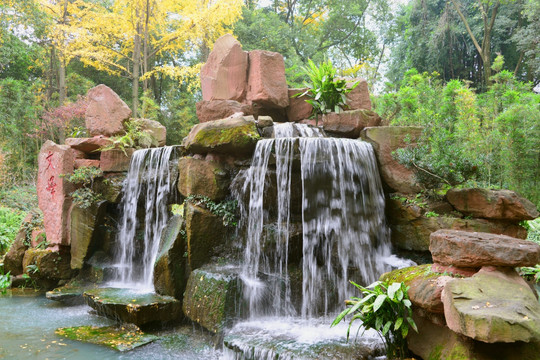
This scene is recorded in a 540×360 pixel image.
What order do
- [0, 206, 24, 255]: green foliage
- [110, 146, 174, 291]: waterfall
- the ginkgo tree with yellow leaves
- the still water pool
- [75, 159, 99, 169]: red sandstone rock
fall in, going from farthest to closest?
the ginkgo tree with yellow leaves, [0, 206, 24, 255]: green foliage, [75, 159, 99, 169]: red sandstone rock, [110, 146, 174, 291]: waterfall, the still water pool

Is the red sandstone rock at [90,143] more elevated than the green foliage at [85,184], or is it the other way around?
the red sandstone rock at [90,143]

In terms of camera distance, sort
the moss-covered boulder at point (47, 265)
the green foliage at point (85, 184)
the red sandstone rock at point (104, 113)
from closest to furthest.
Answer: the moss-covered boulder at point (47, 265), the green foliage at point (85, 184), the red sandstone rock at point (104, 113)

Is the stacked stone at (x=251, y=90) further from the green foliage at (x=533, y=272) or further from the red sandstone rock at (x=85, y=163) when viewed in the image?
the green foliage at (x=533, y=272)

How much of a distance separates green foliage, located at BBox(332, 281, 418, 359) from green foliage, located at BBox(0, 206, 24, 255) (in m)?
8.90

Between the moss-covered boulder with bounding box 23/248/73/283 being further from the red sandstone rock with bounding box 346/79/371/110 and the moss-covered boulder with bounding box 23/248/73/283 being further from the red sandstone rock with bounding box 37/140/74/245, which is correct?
the red sandstone rock with bounding box 346/79/371/110

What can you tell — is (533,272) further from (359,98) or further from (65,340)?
(65,340)

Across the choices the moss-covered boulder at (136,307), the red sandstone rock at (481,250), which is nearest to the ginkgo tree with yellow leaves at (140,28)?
the moss-covered boulder at (136,307)

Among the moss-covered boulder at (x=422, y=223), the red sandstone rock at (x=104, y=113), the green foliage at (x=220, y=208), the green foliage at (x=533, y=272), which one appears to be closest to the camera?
the moss-covered boulder at (x=422, y=223)

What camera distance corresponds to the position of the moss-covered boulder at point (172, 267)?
17.6 ft

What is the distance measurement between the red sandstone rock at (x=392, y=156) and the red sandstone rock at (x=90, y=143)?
578cm

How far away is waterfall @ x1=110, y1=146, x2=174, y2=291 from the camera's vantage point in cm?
680

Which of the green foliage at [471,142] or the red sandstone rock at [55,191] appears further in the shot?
the red sandstone rock at [55,191]

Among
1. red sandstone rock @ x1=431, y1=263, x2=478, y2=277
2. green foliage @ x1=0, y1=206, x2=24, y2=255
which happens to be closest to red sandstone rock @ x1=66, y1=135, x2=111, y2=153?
→ green foliage @ x1=0, y1=206, x2=24, y2=255

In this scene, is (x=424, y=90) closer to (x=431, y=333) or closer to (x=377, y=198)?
(x=377, y=198)
